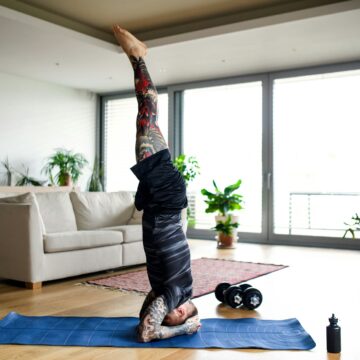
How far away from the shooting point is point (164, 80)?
846 cm

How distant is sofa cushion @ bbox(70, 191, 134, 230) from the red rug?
88 centimetres

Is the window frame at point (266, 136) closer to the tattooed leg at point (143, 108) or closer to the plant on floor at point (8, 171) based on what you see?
the plant on floor at point (8, 171)

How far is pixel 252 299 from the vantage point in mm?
3441

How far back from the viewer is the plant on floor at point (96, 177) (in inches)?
363

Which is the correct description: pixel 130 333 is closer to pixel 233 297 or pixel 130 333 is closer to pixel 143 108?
pixel 233 297

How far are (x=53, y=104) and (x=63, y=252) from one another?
4915mm

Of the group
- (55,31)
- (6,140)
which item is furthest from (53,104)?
(55,31)

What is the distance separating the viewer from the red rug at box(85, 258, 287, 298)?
4227mm

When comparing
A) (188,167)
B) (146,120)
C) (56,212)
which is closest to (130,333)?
(146,120)

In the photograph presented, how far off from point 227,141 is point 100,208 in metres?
3.28

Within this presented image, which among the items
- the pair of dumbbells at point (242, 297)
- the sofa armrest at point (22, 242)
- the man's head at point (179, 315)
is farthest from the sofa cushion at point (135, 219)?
the man's head at point (179, 315)

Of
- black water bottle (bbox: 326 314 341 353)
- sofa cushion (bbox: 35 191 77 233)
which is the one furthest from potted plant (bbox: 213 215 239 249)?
black water bottle (bbox: 326 314 341 353)

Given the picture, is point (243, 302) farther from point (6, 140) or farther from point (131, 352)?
point (6, 140)

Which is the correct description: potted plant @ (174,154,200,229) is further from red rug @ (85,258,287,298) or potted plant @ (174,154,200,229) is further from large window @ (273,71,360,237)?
red rug @ (85,258,287,298)
